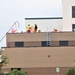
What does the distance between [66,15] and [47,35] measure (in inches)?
195

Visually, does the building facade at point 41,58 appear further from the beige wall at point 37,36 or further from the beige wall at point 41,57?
the beige wall at point 37,36

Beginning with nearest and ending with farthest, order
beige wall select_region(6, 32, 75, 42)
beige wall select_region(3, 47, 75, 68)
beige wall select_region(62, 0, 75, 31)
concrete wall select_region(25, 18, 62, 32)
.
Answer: beige wall select_region(3, 47, 75, 68) → beige wall select_region(6, 32, 75, 42) → beige wall select_region(62, 0, 75, 31) → concrete wall select_region(25, 18, 62, 32)

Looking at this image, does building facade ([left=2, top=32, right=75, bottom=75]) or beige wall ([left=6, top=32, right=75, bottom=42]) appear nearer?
building facade ([left=2, top=32, right=75, bottom=75])

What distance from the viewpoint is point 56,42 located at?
64250 millimetres

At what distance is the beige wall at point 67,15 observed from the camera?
66.1 meters

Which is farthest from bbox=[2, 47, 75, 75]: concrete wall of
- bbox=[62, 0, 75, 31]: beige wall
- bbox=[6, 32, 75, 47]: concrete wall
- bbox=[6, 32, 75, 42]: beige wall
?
bbox=[62, 0, 75, 31]: beige wall

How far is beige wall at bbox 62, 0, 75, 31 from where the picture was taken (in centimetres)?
6612

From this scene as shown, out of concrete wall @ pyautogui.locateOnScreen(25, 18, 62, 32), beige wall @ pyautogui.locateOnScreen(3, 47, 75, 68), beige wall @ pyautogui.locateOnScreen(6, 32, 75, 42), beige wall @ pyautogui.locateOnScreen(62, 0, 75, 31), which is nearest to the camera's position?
beige wall @ pyautogui.locateOnScreen(3, 47, 75, 68)

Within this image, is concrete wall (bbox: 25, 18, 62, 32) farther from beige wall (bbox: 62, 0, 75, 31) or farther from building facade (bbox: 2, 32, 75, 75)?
building facade (bbox: 2, 32, 75, 75)

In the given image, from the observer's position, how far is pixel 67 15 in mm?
66812

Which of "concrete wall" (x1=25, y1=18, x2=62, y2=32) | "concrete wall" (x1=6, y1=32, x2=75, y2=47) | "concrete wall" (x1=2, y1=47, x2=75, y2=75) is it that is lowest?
"concrete wall" (x1=2, y1=47, x2=75, y2=75)

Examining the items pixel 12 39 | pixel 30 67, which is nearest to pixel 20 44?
pixel 12 39

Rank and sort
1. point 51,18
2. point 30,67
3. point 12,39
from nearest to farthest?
point 30,67 → point 12,39 → point 51,18

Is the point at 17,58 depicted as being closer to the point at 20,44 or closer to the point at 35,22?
the point at 20,44
